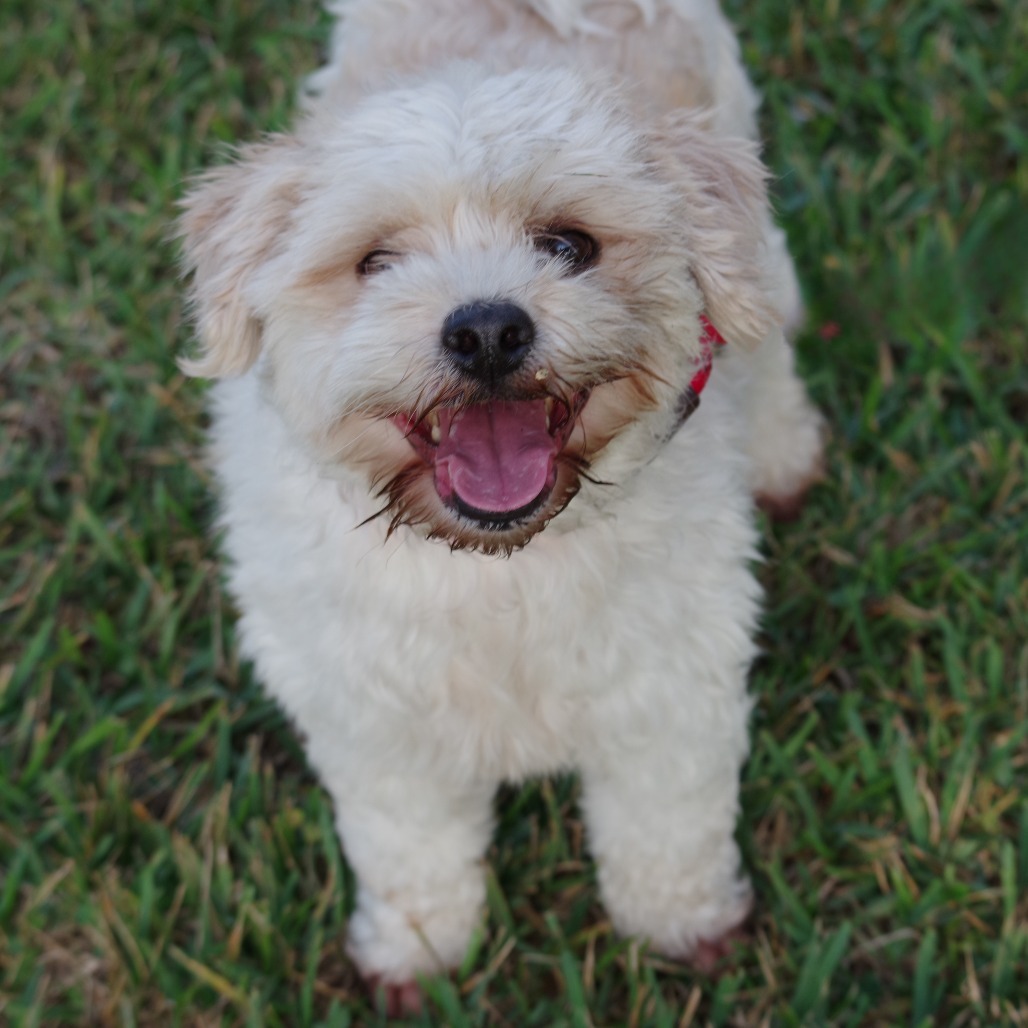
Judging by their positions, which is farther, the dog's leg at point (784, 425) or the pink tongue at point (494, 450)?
the dog's leg at point (784, 425)

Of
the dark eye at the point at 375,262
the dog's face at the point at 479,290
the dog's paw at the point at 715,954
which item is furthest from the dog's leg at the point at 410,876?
the dark eye at the point at 375,262

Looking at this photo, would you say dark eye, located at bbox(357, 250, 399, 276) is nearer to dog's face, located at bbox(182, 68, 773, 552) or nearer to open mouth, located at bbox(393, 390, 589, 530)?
dog's face, located at bbox(182, 68, 773, 552)

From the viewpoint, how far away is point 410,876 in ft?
9.56

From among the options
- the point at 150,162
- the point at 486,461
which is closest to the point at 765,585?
the point at 486,461

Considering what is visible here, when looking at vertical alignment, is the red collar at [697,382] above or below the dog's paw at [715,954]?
above

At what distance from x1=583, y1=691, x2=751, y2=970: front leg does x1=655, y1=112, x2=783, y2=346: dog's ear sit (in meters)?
0.76

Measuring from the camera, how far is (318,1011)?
298cm

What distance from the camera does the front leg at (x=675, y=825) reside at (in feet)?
8.58

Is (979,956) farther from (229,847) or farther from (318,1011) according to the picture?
(229,847)

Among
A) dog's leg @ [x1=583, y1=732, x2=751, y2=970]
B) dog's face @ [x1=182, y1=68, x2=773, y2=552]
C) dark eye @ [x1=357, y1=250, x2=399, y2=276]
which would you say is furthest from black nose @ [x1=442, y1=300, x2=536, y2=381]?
dog's leg @ [x1=583, y1=732, x2=751, y2=970]

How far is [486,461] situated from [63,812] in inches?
65.6

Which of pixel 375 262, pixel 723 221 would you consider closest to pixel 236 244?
pixel 375 262

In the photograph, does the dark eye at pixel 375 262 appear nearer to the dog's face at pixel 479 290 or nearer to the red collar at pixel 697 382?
the dog's face at pixel 479 290

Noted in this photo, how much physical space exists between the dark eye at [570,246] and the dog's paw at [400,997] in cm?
174
